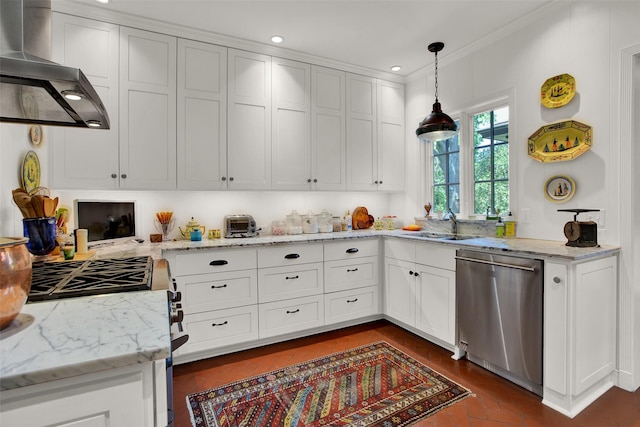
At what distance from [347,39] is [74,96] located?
255 centimetres

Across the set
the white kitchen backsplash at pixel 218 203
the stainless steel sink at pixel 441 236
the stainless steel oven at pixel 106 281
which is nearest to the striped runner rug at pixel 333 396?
the stainless steel oven at pixel 106 281

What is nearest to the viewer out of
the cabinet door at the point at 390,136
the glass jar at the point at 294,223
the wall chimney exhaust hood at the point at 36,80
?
the wall chimney exhaust hood at the point at 36,80

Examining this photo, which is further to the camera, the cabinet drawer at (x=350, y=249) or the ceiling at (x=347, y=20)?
the cabinet drawer at (x=350, y=249)

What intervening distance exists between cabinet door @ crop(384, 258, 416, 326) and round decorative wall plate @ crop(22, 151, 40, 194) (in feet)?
9.55

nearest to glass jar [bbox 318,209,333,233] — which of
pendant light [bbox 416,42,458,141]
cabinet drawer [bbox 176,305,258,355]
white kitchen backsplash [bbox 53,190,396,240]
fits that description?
white kitchen backsplash [bbox 53,190,396,240]

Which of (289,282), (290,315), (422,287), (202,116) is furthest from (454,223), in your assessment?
(202,116)

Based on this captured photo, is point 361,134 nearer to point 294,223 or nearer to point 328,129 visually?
point 328,129

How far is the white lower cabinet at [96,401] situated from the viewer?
26.2 inches

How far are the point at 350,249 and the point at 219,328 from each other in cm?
141

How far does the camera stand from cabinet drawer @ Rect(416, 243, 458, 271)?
2658mm

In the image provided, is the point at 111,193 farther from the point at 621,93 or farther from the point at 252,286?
the point at 621,93

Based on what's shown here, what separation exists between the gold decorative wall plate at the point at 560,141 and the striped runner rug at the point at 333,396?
6.20 feet

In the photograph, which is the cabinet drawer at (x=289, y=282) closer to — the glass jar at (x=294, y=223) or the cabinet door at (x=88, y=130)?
the glass jar at (x=294, y=223)

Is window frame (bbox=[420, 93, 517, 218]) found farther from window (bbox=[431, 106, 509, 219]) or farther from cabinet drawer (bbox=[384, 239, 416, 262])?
cabinet drawer (bbox=[384, 239, 416, 262])
